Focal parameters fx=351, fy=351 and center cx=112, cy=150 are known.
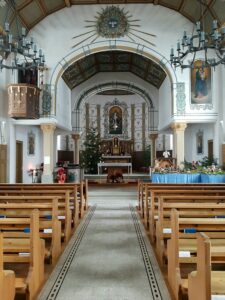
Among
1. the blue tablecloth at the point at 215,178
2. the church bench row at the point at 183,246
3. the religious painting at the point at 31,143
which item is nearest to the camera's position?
the church bench row at the point at 183,246

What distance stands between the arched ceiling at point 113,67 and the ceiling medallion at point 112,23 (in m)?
2.67

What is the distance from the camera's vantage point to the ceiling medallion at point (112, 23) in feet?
47.6

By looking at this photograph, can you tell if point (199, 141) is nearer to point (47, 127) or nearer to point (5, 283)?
point (47, 127)

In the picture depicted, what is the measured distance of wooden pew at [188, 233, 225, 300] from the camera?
6.97ft

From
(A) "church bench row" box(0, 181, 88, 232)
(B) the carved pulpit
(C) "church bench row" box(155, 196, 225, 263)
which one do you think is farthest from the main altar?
(C) "church bench row" box(155, 196, 225, 263)

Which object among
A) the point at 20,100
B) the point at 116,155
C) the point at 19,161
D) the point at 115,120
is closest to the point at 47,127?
the point at 20,100

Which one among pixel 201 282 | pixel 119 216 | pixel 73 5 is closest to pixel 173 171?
pixel 119 216

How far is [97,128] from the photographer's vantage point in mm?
25906

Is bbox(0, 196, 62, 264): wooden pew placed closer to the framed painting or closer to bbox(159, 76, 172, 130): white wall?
bbox(159, 76, 172, 130): white wall

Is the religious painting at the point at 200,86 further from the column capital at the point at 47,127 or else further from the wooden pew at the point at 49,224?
the wooden pew at the point at 49,224

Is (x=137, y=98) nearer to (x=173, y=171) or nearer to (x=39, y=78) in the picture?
(x=39, y=78)

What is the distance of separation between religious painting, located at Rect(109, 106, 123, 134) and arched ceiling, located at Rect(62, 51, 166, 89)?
18.3 ft

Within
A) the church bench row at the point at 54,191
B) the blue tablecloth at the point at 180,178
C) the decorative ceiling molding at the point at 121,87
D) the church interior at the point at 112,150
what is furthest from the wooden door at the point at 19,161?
the church bench row at the point at 54,191

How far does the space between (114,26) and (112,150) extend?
10407 mm
